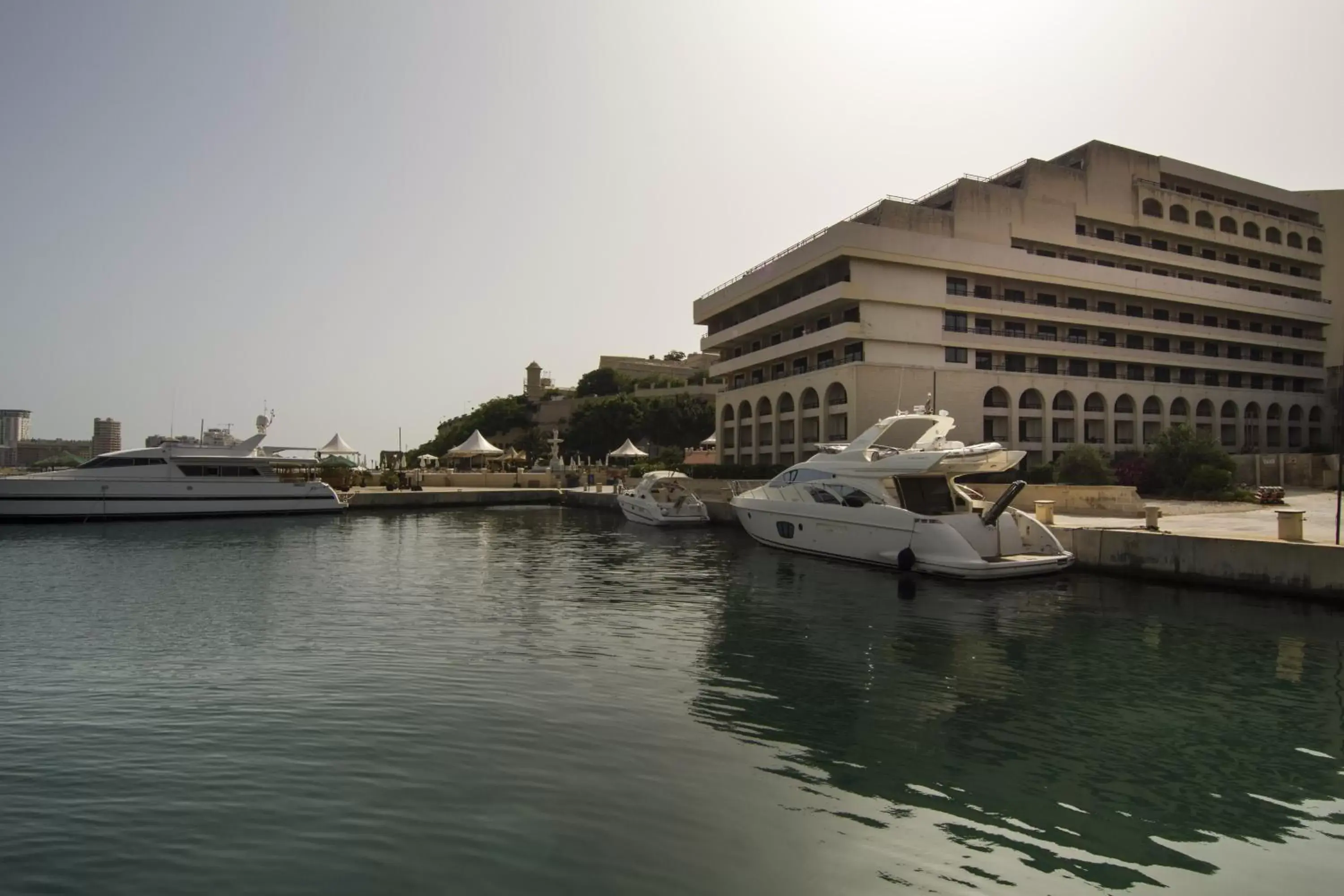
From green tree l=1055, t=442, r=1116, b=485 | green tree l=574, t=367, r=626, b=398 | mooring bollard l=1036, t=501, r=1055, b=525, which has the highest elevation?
green tree l=574, t=367, r=626, b=398

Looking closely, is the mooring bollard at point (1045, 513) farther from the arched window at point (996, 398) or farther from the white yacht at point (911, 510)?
the arched window at point (996, 398)

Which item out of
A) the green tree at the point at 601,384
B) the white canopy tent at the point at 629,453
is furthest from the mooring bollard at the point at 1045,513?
the green tree at the point at 601,384

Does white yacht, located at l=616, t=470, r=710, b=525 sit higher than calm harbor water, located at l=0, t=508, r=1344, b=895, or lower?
higher

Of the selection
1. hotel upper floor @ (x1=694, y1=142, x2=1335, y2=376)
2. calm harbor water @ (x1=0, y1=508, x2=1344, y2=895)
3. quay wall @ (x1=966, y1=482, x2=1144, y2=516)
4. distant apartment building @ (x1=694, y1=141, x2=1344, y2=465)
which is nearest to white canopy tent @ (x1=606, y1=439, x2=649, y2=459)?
distant apartment building @ (x1=694, y1=141, x2=1344, y2=465)

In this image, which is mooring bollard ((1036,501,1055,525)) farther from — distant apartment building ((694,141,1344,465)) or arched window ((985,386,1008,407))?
arched window ((985,386,1008,407))

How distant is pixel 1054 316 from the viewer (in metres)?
51.8

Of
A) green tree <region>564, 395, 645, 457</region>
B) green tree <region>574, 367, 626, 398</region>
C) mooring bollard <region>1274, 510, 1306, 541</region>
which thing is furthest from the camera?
green tree <region>574, 367, 626, 398</region>

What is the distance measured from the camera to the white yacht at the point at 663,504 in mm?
38562

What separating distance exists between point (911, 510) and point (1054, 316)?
1426 inches

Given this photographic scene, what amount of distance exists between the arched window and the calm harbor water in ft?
114

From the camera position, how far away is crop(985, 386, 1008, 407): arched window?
5097 cm

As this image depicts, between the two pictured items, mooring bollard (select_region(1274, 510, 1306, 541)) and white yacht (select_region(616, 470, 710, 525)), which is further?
white yacht (select_region(616, 470, 710, 525))

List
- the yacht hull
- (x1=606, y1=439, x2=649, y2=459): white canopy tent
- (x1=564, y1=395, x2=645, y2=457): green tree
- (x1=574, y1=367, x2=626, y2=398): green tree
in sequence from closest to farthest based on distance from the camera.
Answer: the yacht hull < (x1=606, y1=439, x2=649, y2=459): white canopy tent < (x1=564, y1=395, x2=645, y2=457): green tree < (x1=574, y1=367, x2=626, y2=398): green tree

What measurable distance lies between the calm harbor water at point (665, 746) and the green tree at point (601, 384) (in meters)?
108
